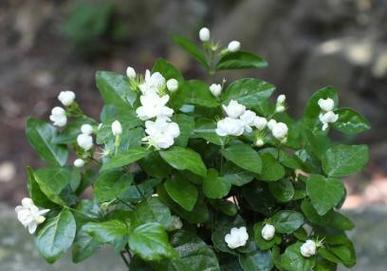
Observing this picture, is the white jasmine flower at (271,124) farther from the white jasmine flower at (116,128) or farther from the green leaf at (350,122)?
the white jasmine flower at (116,128)

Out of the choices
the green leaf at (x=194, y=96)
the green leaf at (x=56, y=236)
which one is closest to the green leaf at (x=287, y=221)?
the green leaf at (x=194, y=96)

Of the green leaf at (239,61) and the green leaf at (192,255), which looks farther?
the green leaf at (239,61)

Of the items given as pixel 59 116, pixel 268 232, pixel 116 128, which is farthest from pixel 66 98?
pixel 268 232

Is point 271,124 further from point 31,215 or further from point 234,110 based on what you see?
point 31,215

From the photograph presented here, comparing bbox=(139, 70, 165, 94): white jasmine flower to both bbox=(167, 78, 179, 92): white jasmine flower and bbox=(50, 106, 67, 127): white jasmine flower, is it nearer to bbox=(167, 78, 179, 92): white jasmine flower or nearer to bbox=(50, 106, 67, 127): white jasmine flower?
bbox=(167, 78, 179, 92): white jasmine flower

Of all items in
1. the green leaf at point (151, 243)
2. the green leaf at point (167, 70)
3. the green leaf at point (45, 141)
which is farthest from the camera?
the green leaf at point (45, 141)

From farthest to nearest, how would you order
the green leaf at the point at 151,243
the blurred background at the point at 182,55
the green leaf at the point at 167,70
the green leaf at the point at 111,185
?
the blurred background at the point at 182,55, the green leaf at the point at 167,70, the green leaf at the point at 111,185, the green leaf at the point at 151,243

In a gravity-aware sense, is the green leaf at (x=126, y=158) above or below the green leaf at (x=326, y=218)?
above
